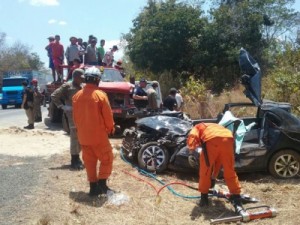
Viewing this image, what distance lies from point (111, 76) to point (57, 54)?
9.73 ft

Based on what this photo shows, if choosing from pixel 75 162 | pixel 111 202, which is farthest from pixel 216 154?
pixel 75 162

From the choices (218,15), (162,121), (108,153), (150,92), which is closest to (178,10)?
(218,15)

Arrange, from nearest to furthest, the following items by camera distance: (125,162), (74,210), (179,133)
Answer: (74,210), (179,133), (125,162)

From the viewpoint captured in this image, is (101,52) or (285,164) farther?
(101,52)

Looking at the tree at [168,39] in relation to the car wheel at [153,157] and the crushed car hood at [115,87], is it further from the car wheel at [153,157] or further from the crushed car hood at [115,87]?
the car wheel at [153,157]

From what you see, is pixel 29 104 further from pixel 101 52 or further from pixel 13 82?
pixel 13 82

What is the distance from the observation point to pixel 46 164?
8.07 meters

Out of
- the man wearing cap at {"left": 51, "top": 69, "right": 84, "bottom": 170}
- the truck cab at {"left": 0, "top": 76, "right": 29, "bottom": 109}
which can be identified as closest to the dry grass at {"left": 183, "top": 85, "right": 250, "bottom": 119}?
the man wearing cap at {"left": 51, "top": 69, "right": 84, "bottom": 170}

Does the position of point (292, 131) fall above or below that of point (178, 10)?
below

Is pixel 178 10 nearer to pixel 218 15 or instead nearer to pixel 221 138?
pixel 218 15

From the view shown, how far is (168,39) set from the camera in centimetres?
2302

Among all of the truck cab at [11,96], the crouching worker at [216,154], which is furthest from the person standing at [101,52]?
the truck cab at [11,96]

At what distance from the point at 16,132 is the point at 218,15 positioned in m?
14.4

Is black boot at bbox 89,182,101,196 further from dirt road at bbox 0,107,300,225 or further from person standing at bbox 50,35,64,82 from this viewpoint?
person standing at bbox 50,35,64,82
